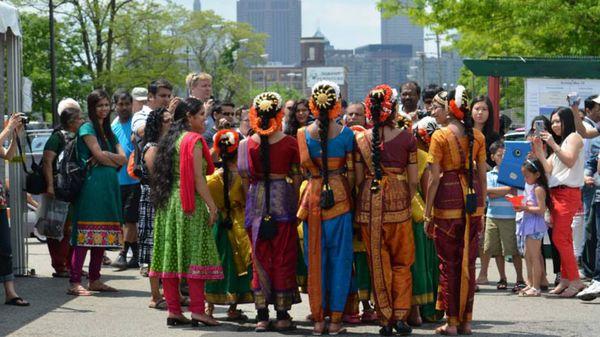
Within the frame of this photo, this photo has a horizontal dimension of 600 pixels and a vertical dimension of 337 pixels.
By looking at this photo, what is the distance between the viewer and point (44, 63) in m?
48.2

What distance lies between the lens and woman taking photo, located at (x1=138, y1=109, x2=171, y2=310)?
35.9 feet

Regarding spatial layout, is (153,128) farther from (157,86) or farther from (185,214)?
(157,86)

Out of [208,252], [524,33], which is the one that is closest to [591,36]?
[524,33]

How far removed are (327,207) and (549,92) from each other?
676 centimetres

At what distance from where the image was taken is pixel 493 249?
12945 mm

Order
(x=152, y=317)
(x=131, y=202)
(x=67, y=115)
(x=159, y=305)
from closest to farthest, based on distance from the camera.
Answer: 1. (x=152, y=317)
2. (x=159, y=305)
3. (x=67, y=115)
4. (x=131, y=202)

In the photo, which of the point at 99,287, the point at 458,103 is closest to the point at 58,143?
the point at 99,287

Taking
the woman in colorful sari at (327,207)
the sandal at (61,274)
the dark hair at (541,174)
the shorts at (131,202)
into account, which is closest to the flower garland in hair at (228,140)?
the woman in colorful sari at (327,207)

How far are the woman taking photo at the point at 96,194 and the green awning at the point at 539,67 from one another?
5.41m

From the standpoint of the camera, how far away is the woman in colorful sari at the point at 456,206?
9.60 metres

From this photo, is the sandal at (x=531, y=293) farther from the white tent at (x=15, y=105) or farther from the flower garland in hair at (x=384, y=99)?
the white tent at (x=15, y=105)

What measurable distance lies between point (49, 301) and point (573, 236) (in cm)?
557

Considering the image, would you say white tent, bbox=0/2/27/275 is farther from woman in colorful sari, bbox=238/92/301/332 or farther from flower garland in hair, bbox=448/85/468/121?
flower garland in hair, bbox=448/85/468/121

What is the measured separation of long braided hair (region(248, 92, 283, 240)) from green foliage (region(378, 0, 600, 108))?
16.2 m
